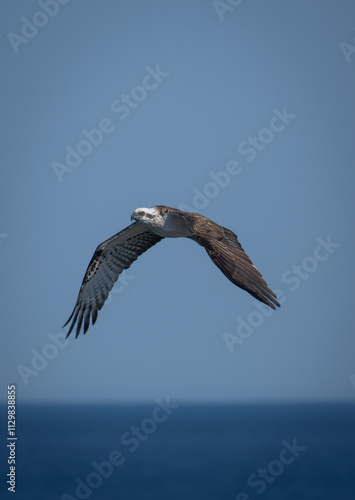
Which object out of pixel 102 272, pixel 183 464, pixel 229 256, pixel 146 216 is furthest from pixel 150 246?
pixel 183 464

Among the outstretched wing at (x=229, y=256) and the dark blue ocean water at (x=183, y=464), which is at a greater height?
the outstretched wing at (x=229, y=256)

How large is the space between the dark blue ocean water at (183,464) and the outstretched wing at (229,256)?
52.1 metres

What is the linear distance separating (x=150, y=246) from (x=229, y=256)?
5.63 meters

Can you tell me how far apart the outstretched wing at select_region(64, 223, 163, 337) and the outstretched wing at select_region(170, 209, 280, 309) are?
10.2ft

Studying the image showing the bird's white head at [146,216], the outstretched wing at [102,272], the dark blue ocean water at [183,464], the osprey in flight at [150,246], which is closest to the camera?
the osprey in flight at [150,246]

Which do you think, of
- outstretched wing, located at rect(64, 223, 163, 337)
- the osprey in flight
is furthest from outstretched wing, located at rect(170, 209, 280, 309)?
outstretched wing, located at rect(64, 223, 163, 337)

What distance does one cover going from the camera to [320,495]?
7019cm

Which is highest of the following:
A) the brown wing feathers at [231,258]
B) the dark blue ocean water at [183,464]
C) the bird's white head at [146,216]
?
the bird's white head at [146,216]

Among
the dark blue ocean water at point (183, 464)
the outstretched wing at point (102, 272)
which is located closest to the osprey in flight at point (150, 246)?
the outstretched wing at point (102, 272)

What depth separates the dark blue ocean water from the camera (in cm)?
7088

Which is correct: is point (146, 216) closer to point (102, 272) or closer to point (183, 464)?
point (102, 272)

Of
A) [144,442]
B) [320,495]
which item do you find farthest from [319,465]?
[144,442]

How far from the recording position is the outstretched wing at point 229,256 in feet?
48.0

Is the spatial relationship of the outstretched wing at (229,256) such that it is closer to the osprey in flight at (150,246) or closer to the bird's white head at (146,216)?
the osprey in flight at (150,246)
